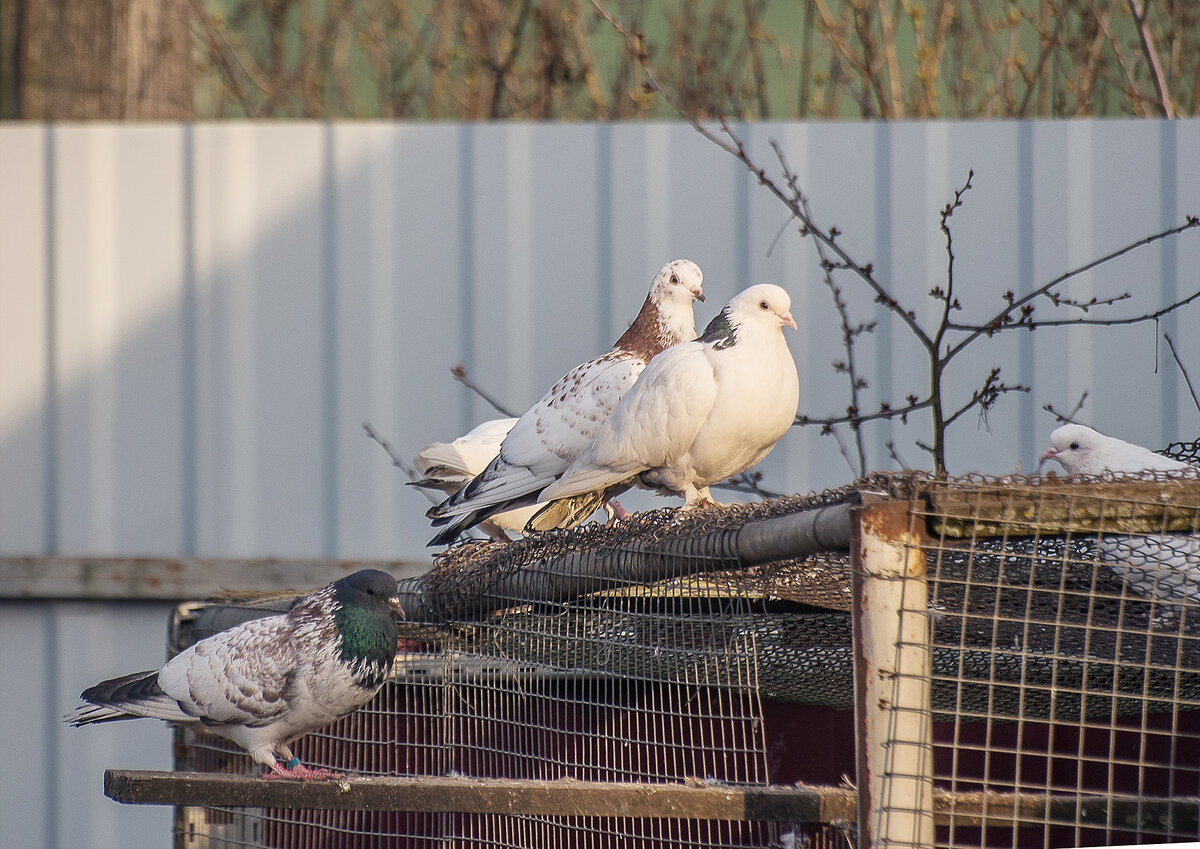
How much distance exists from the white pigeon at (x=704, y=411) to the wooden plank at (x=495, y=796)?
0.91 meters

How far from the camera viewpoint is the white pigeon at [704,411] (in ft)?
8.26

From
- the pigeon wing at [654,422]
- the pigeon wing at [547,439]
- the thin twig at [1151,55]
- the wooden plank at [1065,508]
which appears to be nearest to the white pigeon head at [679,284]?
the pigeon wing at [547,439]

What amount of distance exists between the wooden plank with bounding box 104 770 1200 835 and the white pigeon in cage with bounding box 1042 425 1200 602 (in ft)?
0.92

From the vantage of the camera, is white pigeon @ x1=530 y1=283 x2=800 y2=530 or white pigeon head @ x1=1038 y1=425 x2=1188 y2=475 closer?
white pigeon @ x1=530 y1=283 x2=800 y2=530

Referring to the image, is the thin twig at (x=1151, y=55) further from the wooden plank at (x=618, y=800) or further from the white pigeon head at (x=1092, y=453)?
the wooden plank at (x=618, y=800)

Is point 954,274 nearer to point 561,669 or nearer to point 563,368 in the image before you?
point 563,368

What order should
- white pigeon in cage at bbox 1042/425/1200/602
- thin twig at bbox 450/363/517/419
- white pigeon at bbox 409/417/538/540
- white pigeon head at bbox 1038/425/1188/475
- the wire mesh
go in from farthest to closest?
thin twig at bbox 450/363/517/419 < white pigeon at bbox 409/417/538/540 < white pigeon head at bbox 1038/425/1188/475 < the wire mesh < white pigeon in cage at bbox 1042/425/1200/602

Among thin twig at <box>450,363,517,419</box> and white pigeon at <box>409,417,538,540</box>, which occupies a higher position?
thin twig at <box>450,363,517,419</box>

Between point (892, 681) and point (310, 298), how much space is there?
2.87m

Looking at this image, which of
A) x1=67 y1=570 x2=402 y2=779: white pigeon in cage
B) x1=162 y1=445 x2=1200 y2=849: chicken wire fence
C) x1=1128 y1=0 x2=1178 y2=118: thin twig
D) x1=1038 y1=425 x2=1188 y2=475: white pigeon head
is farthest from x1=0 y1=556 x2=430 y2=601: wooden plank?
x1=1128 y1=0 x2=1178 y2=118: thin twig

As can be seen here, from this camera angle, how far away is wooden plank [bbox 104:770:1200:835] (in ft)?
5.14

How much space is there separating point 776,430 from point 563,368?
1.30 metres

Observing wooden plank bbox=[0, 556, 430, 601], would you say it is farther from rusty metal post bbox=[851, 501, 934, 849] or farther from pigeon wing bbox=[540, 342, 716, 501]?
rusty metal post bbox=[851, 501, 934, 849]

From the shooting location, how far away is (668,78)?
545 cm
